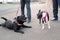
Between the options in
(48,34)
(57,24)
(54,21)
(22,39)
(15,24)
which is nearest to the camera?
(22,39)

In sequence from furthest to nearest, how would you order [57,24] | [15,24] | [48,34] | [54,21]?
[54,21]
[57,24]
[15,24]
[48,34]

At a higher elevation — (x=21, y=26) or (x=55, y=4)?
(x=55, y=4)

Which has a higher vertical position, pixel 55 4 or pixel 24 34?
pixel 55 4

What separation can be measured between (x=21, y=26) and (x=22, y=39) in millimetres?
1387

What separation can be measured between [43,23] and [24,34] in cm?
97

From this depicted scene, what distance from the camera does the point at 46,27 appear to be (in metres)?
6.74

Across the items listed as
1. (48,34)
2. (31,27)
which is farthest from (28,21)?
(48,34)

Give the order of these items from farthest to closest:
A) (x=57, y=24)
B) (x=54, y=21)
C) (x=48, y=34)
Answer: (x=54, y=21) → (x=57, y=24) → (x=48, y=34)

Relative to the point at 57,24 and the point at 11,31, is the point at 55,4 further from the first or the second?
the point at 11,31

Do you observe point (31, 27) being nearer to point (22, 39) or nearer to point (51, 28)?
point (51, 28)

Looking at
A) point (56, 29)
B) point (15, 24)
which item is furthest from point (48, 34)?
point (15, 24)

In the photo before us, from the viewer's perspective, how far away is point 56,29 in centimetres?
652

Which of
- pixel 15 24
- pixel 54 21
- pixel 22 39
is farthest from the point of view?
pixel 54 21

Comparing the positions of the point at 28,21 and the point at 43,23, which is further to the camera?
the point at 28,21
